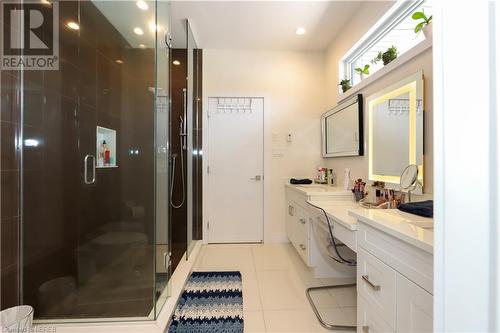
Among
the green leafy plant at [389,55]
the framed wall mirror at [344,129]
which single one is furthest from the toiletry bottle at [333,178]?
the green leafy plant at [389,55]

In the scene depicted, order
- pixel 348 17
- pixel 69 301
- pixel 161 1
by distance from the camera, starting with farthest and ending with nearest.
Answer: pixel 348 17 → pixel 161 1 → pixel 69 301

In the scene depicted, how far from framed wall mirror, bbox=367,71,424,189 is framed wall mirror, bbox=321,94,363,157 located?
0.44ft

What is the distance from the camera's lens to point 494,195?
35 centimetres

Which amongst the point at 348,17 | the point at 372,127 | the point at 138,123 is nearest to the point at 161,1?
the point at 138,123

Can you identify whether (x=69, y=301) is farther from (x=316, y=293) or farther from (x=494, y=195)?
(x=494, y=195)

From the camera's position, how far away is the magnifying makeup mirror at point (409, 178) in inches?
61.3

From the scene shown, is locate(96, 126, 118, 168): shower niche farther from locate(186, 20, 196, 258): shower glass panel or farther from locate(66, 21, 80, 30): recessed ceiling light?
locate(186, 20, 196, 258): shower glass panel

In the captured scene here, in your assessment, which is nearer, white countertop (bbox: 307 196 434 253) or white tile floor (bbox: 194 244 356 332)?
white countertop (bbox: 307 196 434 253)

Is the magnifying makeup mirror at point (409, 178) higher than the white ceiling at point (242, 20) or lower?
lower

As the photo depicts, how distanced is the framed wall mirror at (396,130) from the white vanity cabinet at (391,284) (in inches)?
29.9

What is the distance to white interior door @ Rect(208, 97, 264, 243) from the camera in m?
3.23

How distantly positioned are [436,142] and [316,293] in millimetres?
1953

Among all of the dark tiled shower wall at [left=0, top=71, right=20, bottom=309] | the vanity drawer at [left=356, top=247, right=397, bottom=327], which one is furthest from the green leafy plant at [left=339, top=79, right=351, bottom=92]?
the dark tiled shower wall at [left=0, top=71, right=20, bottom=309]

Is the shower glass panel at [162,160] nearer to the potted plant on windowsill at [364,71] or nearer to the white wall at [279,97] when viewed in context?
the white wall at [279,97]
